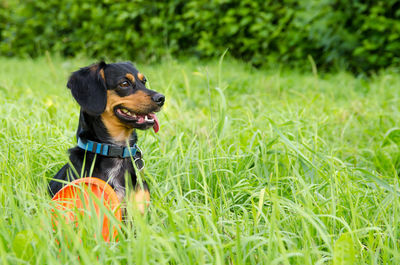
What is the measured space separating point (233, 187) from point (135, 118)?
684 mm

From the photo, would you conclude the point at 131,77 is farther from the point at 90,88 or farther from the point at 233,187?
the point at 233,187

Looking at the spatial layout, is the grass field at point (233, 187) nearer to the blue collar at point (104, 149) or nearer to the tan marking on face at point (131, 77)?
the blue collar at point (104, 149)

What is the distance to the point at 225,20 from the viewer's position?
7176 millimetres

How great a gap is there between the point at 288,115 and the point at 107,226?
2.10 metres

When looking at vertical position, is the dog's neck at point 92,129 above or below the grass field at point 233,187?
above

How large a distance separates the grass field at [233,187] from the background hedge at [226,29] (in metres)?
1.41

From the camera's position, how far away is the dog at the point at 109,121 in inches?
86.0

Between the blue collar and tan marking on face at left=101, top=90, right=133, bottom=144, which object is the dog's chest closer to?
the blue collar

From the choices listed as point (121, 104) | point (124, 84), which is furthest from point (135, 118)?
point (124, 84)

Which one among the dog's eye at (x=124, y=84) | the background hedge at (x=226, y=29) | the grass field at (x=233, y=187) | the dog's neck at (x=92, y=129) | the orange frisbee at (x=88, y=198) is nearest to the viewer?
the grass field at (x=233, y=187)

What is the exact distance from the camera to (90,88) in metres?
2.32

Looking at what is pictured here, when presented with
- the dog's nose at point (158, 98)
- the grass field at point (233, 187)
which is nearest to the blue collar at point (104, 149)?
the grass field at point (233, 187)

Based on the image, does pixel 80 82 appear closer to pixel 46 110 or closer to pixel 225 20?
pixel 46 110

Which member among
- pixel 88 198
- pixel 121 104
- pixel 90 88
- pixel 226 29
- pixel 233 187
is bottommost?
pixel 233 187
